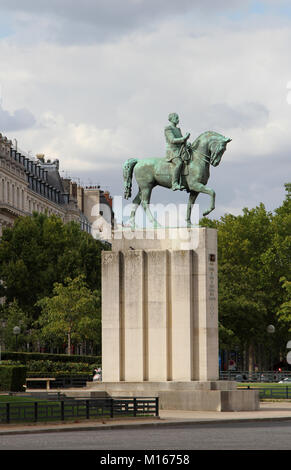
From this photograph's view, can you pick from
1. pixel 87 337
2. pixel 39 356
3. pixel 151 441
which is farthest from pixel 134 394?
pixel 87 337

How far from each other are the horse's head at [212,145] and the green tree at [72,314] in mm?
38542

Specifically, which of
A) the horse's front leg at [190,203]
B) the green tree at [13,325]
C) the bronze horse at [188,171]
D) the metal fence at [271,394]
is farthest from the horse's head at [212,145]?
the green tree at [13,325]

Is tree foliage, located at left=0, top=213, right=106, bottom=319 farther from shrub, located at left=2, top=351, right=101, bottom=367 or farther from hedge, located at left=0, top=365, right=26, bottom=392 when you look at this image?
hedge, located at left=0, top=365, right=26, bottom=392

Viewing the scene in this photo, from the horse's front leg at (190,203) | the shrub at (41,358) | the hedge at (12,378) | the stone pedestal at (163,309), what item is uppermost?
the horse's front leg at (190,203)

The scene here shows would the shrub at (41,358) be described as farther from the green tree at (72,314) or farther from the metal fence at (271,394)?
the metal fence at (271,394)

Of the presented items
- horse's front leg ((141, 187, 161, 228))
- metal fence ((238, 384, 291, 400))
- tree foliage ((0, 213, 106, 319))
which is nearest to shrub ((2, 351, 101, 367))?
tree foliage ((0, 213, 106, 319))

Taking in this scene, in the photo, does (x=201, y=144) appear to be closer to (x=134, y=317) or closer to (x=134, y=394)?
(x=134, y=317)

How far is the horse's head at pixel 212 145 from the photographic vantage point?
4425 centimetres

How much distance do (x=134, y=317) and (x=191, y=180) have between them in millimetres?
5912

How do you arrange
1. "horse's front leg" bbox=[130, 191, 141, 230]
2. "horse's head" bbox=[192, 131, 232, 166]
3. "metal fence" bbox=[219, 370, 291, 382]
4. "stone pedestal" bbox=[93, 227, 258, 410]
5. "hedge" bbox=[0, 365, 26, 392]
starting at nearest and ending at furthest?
1. "stone pedestal" bbox=[93, 227, 258, 410]
2. "horse's head" bbox=[192, 131, 232, 166]
3. "horse's front leg" bbox=[130, 191, 141, 230]
4. "hedge" bbox=[0, 365, 26, 392]
5. "metal fence" bbox=[219, 370, 291, 382]

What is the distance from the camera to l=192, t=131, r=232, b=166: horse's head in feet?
145

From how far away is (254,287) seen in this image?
98.6m

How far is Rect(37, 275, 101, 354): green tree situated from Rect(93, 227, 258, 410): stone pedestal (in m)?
37.1

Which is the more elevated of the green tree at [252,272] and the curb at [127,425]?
the green tree at [252,272]
